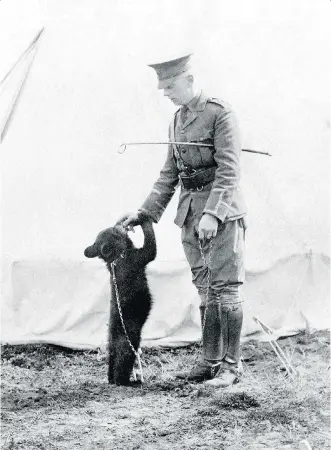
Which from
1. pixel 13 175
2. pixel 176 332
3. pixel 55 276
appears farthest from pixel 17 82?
pixel 176 332

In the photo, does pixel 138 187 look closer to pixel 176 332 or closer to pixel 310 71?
pixel 176 332

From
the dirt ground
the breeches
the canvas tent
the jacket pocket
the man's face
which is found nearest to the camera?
the dirt ground

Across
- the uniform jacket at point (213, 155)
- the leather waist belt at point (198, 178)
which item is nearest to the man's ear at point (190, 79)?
the uniform jacket at point (213, 155)

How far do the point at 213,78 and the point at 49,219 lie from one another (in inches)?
60.2

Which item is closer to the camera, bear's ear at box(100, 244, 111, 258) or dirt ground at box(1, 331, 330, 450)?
dirt ground at box(1, 331, 330, 450)

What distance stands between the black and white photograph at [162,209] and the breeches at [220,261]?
0.03ft

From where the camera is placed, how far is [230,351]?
3.73 metres

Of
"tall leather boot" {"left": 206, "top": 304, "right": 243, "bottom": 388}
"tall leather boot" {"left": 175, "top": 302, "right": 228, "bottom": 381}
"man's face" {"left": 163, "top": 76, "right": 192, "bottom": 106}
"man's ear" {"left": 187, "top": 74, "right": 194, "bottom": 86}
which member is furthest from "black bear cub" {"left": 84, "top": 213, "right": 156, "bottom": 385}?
"man's ear" {"left": 187, "top": 74, "right": 194, "bottom": 86}

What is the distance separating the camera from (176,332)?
4.78 metres

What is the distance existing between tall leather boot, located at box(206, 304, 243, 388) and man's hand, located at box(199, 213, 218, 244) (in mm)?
490

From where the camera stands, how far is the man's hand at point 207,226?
3432 mm

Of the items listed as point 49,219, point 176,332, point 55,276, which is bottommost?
point 176,332

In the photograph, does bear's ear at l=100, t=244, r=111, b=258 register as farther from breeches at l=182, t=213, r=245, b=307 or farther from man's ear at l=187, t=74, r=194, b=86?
man's ear at l=187, t=74, r=194, b=86

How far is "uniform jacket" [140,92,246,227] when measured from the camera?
3412mm
